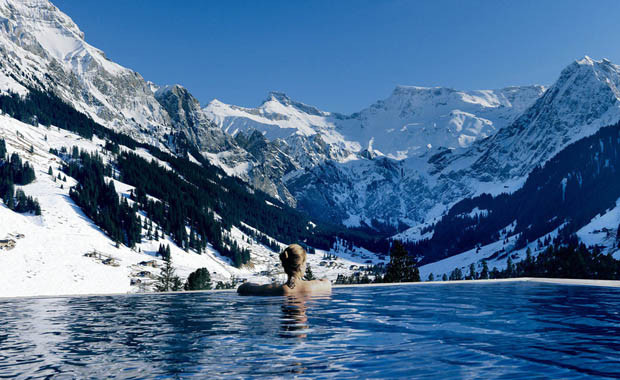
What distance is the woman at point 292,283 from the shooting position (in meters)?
37.2

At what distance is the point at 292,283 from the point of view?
1517 inches

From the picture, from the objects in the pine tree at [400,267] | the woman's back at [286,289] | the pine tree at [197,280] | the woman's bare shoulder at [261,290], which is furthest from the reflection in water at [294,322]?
the pine tree at [197,280]

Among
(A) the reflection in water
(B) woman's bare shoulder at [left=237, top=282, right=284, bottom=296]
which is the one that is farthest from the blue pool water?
(B) woman's bare shoulder at [left=237, top=282, right=284, bottom=296]

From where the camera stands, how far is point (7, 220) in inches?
6801

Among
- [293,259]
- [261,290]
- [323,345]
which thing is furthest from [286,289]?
[323,345]

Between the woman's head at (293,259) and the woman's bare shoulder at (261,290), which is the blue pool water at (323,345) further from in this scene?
the woman's bare shoulder at (261,290)

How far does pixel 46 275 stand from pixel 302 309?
14851cm

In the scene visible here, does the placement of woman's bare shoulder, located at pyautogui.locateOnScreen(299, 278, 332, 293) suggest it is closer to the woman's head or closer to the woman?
the woman

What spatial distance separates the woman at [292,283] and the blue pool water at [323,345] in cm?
1200

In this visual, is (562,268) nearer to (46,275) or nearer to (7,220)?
(46,275)

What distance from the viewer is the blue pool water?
11398 mm

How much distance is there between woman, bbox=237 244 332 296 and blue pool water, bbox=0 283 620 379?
39.4 ft

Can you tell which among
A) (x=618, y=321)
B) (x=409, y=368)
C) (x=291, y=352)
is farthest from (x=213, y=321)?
(x=618, y=321)

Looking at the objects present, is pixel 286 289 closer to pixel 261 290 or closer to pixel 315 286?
pixel 261 290
